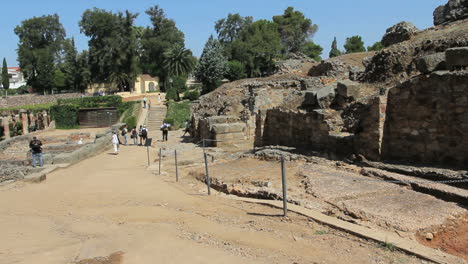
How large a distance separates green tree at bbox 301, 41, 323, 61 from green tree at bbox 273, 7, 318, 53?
2.80 feet

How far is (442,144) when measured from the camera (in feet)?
26.8

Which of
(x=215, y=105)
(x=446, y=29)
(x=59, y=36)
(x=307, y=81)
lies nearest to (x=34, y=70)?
(x=59, y=36)

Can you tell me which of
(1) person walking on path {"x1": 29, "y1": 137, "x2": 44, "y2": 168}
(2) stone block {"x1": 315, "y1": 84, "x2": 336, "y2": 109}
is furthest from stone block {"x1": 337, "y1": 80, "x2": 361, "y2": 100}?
(1) person walking on path {"x1": 29, "y1": 137, "x2": 44, "y2": 168}

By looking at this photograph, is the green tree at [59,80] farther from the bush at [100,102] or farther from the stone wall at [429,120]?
the stone wall at [429,120]

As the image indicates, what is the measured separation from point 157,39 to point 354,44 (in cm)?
3420

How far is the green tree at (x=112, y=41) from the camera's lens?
61188 mm

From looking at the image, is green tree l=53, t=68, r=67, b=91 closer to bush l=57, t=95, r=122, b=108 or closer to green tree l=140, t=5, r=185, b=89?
green tree l=140, t=5, r=185, b=89

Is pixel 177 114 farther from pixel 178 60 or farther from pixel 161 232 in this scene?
pixel 161 232

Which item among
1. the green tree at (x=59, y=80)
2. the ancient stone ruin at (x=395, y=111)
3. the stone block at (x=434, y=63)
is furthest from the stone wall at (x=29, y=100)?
the stone block at (x=434, y=63)

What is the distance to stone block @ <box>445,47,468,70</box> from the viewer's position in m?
8.10

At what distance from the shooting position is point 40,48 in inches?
2933

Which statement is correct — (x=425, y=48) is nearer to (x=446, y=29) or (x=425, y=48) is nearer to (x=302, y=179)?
(x=446, y=29)

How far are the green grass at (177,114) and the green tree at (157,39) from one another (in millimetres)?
26683

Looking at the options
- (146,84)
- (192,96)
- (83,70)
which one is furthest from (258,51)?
(83,70)
